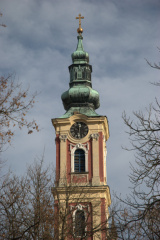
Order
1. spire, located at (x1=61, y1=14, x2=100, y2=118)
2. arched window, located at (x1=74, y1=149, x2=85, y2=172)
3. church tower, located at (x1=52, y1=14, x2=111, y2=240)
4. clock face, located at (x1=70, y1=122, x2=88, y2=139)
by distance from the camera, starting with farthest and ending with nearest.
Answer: spire, located at (x1=61, y1=14, x2=100, y2=118) → clock face, located at (x1=70, y1=122, x2=88, y2=139) → arched window, located at (x1=74, y1=149, x2=85, y2=172) → church tower, located at (x1=52, y1=14, x2=111, y2=240)

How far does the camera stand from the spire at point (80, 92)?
38.7 m

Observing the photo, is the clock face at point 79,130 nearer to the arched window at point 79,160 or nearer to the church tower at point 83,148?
the church tower at point 83,148

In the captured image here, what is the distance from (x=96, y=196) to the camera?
114 ft

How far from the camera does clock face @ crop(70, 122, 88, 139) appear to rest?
37041 mm

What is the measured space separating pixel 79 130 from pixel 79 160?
224 centimetres

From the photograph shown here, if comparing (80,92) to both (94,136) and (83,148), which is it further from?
(83,148)

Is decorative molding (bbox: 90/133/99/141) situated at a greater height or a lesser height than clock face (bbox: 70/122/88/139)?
lesser

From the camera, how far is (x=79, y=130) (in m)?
37.2

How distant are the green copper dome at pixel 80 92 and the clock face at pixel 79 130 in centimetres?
98

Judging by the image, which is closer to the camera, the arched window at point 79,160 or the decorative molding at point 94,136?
the arched window at point 79,160

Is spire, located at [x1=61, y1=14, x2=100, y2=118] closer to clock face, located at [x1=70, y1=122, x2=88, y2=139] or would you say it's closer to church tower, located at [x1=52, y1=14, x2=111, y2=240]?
church tower, located at [x1=52, y1=14, x2=111, y2=240]

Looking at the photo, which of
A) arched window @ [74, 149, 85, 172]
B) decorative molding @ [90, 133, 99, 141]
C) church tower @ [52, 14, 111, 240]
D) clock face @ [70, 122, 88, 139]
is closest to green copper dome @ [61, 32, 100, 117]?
church tower @ [52, 14, 111, 240]

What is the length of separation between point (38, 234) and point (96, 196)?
555 inches

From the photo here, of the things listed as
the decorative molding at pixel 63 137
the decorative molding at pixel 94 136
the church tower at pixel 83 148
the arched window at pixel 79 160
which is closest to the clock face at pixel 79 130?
the church tower at pixel 83 148
